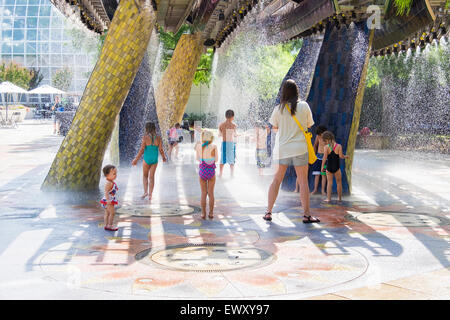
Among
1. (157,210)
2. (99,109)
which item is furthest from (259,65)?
(157,210)

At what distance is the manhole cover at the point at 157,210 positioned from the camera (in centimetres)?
809

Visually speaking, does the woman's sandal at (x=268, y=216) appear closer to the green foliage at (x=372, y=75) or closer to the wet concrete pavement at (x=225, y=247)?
the wet concrete pavement at (x=225, y=247)

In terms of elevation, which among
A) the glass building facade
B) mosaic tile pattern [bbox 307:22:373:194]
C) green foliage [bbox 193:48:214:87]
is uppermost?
the glass building facade

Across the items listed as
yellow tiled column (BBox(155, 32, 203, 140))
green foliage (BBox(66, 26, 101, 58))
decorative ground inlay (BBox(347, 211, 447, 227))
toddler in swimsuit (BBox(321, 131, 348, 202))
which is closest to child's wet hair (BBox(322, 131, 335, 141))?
toddler in swimsuit (BBox(321, 131, 348, 202))

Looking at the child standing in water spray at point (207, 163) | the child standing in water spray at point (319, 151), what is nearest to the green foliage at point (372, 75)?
the child standing in water spray at point (319, 151)

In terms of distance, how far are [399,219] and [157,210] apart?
328cm

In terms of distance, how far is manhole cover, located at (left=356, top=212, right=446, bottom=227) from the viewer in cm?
746

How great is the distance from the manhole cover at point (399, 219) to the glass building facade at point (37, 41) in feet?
217

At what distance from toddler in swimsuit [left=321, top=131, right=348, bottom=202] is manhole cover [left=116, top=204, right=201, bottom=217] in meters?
2.23

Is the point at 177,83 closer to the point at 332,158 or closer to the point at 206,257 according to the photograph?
the point at 332,158

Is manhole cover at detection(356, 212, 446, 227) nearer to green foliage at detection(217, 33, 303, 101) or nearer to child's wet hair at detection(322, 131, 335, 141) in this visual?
child's wet hair at detection(322, 131, 335, 141)

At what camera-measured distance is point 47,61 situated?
236 feet
